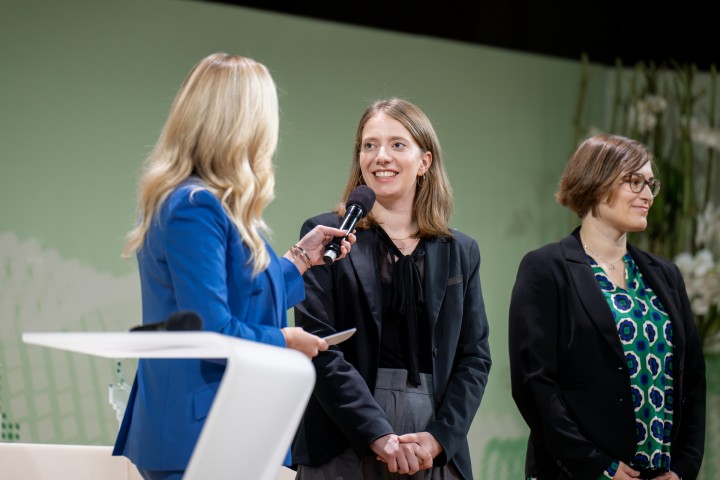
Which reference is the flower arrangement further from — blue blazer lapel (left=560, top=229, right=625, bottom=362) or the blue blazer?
the blue blazer

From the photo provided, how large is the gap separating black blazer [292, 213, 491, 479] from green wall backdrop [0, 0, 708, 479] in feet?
4.88

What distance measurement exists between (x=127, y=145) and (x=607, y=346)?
2300 mm

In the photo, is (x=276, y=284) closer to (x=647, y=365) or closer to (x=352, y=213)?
(x=352, y=213)

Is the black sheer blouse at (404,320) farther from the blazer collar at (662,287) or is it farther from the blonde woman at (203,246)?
the blazer collar at (662,287)

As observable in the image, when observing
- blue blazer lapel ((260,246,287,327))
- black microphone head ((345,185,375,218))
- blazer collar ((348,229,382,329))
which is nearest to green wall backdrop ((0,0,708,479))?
blazer collar ((348,229,382,329))

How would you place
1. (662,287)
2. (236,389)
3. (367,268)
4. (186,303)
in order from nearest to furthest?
1. (236,389)
2. (186,303)
3. (367,268)
4. (662,287)

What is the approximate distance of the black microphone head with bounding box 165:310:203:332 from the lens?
1.74 m

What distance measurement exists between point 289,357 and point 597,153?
1972 mm

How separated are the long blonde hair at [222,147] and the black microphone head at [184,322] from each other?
0.37 meters

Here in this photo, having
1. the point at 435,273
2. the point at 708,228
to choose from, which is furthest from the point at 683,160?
the point at 435,273

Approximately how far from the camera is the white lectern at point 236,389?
1635 mm

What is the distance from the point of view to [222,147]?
210 centimetres

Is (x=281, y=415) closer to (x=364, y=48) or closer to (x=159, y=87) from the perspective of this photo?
(x=159, y=87)

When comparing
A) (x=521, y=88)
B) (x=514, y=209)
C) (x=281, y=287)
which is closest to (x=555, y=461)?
(x=281, y=287)
